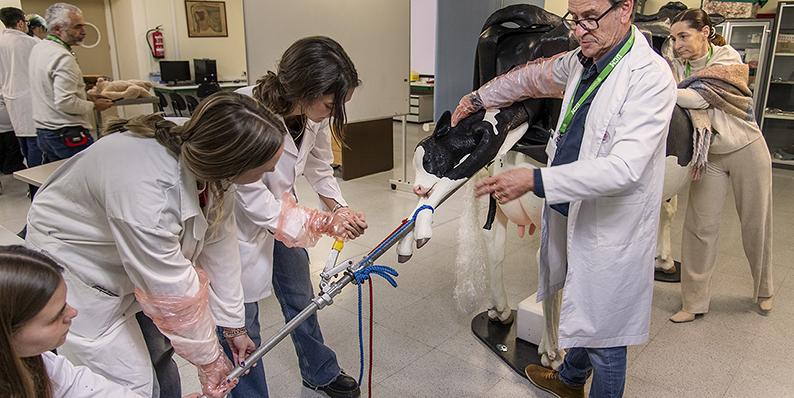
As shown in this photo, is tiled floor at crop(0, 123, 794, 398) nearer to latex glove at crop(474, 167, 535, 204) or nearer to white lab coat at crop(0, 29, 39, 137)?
latex glove at crop(474, 167, 535, 204)

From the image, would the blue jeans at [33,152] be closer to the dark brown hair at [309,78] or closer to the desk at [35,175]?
the desk at [35,175]

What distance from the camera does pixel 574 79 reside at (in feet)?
5.65

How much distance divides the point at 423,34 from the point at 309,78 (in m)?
8.59

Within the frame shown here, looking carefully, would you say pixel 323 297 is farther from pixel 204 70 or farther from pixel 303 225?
pixel 204 70

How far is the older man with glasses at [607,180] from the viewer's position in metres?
1.43

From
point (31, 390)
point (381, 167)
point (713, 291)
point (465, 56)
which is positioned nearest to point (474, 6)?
point (465, 56)

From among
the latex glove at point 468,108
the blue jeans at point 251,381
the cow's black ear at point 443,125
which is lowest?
→ the blue jeans at point 251,381

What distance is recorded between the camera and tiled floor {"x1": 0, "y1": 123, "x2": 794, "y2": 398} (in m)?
2.21

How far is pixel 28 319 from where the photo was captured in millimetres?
905

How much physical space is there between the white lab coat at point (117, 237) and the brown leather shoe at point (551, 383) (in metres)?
1.44

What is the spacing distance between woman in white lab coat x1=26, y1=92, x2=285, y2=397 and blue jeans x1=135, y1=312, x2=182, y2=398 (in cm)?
9

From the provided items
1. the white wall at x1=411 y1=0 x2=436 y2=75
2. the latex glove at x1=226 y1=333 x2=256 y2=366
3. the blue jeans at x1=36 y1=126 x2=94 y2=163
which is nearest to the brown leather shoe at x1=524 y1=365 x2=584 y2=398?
the latex glove at x1=226 y1=333 x2=256 y2=366

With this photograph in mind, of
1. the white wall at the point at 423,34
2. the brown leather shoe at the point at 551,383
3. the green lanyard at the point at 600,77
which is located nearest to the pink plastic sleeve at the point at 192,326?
the green lanyard at the point at 600,77

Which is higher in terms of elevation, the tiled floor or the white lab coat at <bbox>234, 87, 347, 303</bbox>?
the white lab coat at <bbox>234, 87, 347, 303</bbox>
